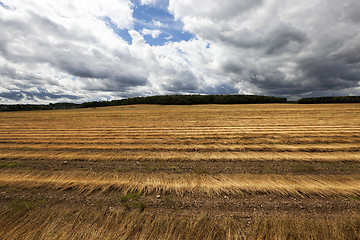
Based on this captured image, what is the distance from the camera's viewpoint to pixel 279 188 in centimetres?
521

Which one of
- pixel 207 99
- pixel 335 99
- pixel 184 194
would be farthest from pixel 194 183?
pixel 335 99

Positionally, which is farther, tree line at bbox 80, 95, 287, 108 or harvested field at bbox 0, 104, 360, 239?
tree line at bbox 80, 95, 287, 108

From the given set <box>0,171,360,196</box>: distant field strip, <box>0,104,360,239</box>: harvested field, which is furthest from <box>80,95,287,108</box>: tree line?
<box>0,171,360,196</box>: distant field strip

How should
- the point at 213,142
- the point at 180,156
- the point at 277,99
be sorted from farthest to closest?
the point at 277,99 < the point at 213,142 < the point at 180,156

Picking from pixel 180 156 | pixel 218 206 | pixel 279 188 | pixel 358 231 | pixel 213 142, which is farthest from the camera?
pixel 213 142

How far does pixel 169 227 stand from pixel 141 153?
569 cm

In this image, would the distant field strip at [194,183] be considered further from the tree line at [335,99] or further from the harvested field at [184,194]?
the tree line at [335,99]

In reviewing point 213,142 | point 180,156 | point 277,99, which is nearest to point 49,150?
point 180,156

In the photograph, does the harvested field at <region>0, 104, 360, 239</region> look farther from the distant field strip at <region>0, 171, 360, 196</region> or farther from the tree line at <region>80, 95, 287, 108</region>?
the tree line at <region>80, 95, 287, 108</region>

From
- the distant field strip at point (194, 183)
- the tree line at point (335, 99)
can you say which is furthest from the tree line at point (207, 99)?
the distant field strip at point (194, 183)

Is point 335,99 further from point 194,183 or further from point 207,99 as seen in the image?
point 194,183

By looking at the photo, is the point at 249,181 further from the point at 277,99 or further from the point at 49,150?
the point at 277,99

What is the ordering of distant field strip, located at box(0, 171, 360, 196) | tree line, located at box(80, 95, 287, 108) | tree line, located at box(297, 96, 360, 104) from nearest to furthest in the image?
distant field strip, located at box(0, 171, 360, 196), tree line, located at box(297, 96, 360, 104), tree line, located at box(80, 95, 287, 108)

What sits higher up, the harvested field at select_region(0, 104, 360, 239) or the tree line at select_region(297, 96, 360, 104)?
the tree line at select_region(297, 96, 360, 104)
